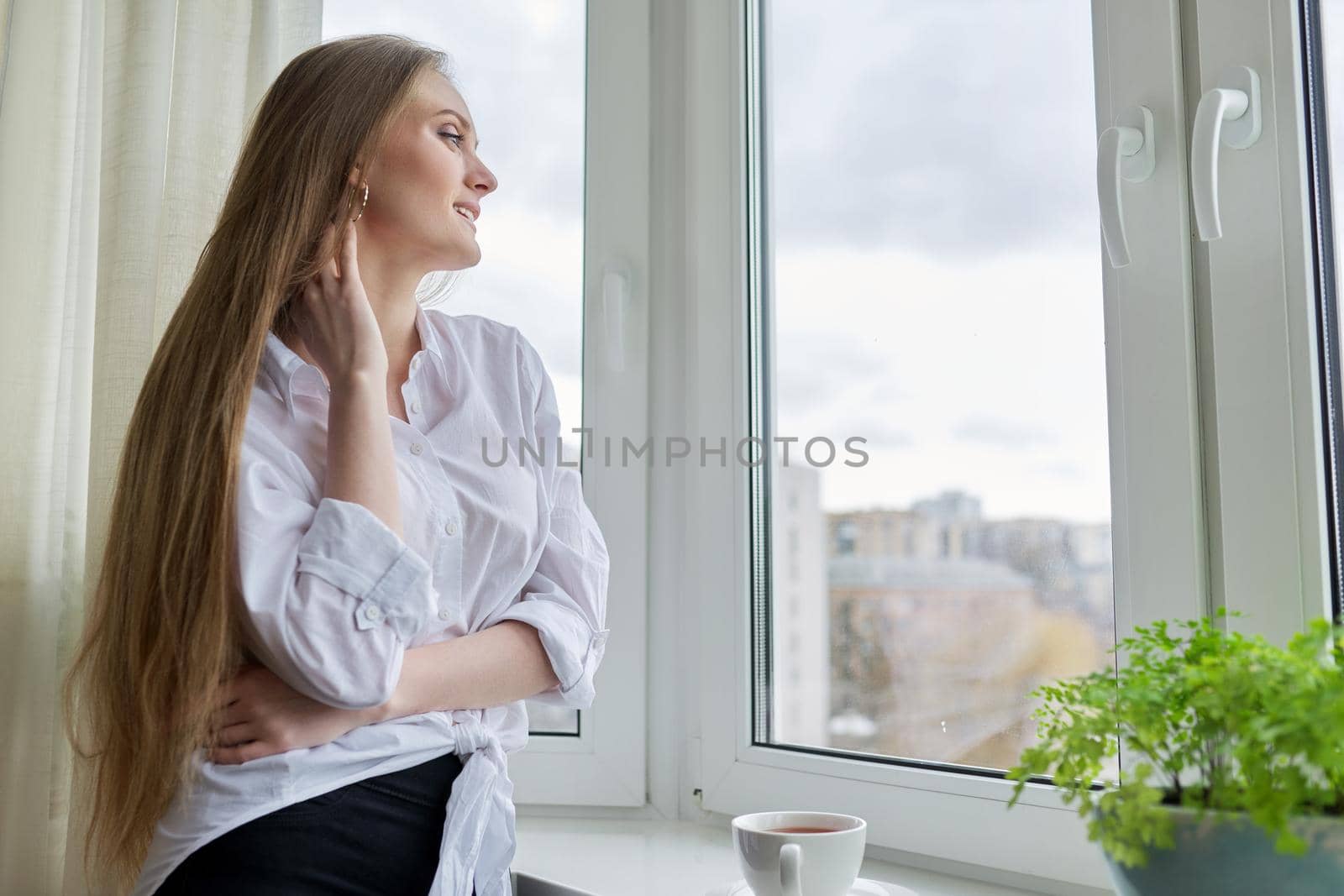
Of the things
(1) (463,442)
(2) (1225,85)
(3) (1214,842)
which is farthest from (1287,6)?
(1) (463,442)

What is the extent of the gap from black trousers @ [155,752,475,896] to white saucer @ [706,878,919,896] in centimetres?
22

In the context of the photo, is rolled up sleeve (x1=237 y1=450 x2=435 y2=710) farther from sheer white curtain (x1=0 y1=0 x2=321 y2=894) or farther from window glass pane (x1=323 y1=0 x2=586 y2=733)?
window glass pane (x1=323 y1=0 x2=586 y2=733)

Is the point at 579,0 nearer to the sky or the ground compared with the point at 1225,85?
nearer to the sky

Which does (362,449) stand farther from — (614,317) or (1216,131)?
(1216,131)

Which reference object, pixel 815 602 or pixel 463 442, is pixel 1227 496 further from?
pixel 463 442

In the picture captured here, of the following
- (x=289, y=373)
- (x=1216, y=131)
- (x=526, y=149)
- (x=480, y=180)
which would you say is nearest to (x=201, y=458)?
(x=289, y=373)

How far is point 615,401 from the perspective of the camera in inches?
57.1

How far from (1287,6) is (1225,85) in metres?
0.07

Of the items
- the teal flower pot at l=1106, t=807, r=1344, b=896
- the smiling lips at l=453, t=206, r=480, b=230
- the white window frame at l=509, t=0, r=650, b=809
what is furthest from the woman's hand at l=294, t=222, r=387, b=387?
the teal flower pot at l=1106, t=807, r=1344, b=896

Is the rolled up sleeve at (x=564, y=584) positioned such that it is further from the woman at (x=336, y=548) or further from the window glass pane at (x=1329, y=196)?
the window glass pane at (x=1329, y=196)

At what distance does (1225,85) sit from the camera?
0.94 metres

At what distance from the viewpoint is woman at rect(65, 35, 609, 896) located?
87 cm

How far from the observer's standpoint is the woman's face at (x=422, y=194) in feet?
3.52

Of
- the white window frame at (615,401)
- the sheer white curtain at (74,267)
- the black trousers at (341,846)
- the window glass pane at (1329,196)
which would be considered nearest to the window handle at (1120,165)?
the window glass pane at (1329,196)
